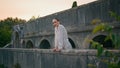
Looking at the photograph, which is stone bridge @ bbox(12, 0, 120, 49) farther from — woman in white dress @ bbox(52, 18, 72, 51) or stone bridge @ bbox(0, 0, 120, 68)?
woman in white dress @ bbox(52, 18, 72, 51)

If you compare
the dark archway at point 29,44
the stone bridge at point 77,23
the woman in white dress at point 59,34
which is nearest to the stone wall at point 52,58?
Answer: the woman in white dress at point 59,34

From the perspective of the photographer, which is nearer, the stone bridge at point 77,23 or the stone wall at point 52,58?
the stone wall at point 52,58

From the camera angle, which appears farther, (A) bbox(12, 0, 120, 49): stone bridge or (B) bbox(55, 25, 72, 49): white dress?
(A) bbox(12, 0, 120, 49): stone bridge

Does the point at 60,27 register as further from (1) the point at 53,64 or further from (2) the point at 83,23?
Answer: (2) the point at 83,23

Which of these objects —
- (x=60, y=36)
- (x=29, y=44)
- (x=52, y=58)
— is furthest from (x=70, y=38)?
(x=29, y=44)

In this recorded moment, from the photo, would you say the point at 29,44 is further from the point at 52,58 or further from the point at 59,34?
the point at 59,34

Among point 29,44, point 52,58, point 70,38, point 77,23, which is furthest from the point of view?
point 29,44

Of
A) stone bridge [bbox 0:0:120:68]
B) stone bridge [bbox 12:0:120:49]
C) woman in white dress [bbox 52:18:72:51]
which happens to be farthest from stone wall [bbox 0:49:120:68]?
stone bridge [bbox 12:0:120:49]

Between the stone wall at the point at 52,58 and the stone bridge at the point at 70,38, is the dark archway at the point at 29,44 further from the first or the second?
the stone wall at the point at 52,58

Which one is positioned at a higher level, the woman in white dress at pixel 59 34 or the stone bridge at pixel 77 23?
the stone bridge at pixel 77 23

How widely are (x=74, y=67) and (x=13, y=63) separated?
22.0ft

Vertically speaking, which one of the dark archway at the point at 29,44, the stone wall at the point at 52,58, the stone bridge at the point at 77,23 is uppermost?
the stone bridge at the point at 77,23

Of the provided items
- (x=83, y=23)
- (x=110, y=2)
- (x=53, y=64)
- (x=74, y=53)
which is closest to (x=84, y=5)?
(x=83, y=23)

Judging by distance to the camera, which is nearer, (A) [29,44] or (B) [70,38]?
(B) [70,38]
